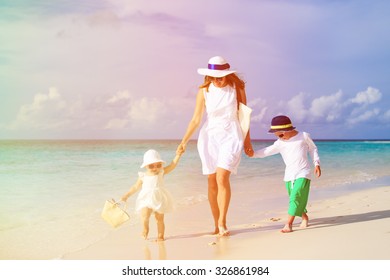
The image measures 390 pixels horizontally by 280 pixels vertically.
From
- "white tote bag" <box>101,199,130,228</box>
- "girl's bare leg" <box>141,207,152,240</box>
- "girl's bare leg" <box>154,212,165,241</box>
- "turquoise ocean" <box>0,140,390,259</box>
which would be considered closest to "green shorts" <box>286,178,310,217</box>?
"turquoise ocean" <box>0,140,390,259</box>

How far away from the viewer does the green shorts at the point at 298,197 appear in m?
4.34

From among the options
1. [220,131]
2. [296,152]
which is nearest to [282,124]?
[296,152]

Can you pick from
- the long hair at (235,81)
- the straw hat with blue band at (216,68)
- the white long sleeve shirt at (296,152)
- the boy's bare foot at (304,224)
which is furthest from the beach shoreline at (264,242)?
the straw hat with blue band at (216,68)

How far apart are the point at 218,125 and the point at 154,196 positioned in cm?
73

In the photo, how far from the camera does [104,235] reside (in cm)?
460

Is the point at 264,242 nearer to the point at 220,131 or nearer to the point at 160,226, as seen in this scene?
the point at 160,226

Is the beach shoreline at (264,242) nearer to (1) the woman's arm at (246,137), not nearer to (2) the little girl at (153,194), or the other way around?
(2) the little girl at (153,194)

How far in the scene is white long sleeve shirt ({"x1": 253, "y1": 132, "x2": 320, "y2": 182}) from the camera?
175 inches

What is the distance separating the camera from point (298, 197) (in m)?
4.37

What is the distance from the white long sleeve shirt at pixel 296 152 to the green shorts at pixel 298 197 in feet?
0.16

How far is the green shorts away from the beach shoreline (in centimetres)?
15
